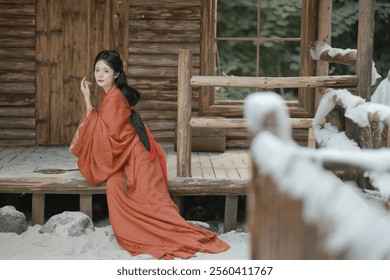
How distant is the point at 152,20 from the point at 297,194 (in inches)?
245

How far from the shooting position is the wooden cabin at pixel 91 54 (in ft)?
25.5

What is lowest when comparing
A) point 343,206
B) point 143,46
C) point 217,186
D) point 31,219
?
point 31,219

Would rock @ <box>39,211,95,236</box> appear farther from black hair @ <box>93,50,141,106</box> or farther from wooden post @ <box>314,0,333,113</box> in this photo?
wooden post @ <box>314,0,333,113</box>

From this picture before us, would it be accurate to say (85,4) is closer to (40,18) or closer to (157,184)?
(40,18)

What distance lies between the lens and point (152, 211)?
551 centimetres

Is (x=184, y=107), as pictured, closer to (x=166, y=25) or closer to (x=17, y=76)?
(x=166, y=25)

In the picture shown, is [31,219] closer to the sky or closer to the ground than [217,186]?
closer to the ground

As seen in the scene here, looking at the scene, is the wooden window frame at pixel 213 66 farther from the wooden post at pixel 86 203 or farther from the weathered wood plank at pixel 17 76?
the wooden post at pixel 86 203

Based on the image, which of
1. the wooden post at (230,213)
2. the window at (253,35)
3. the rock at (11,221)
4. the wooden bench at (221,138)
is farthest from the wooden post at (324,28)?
the window at (253,35)

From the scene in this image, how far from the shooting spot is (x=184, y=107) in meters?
5.87

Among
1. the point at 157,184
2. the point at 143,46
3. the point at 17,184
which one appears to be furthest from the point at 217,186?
the point at 143,46

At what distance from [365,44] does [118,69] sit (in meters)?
2.02

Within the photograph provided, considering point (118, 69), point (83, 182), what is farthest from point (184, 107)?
point (83, 182)

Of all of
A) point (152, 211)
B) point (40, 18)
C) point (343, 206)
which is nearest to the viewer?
point (343, 206)
